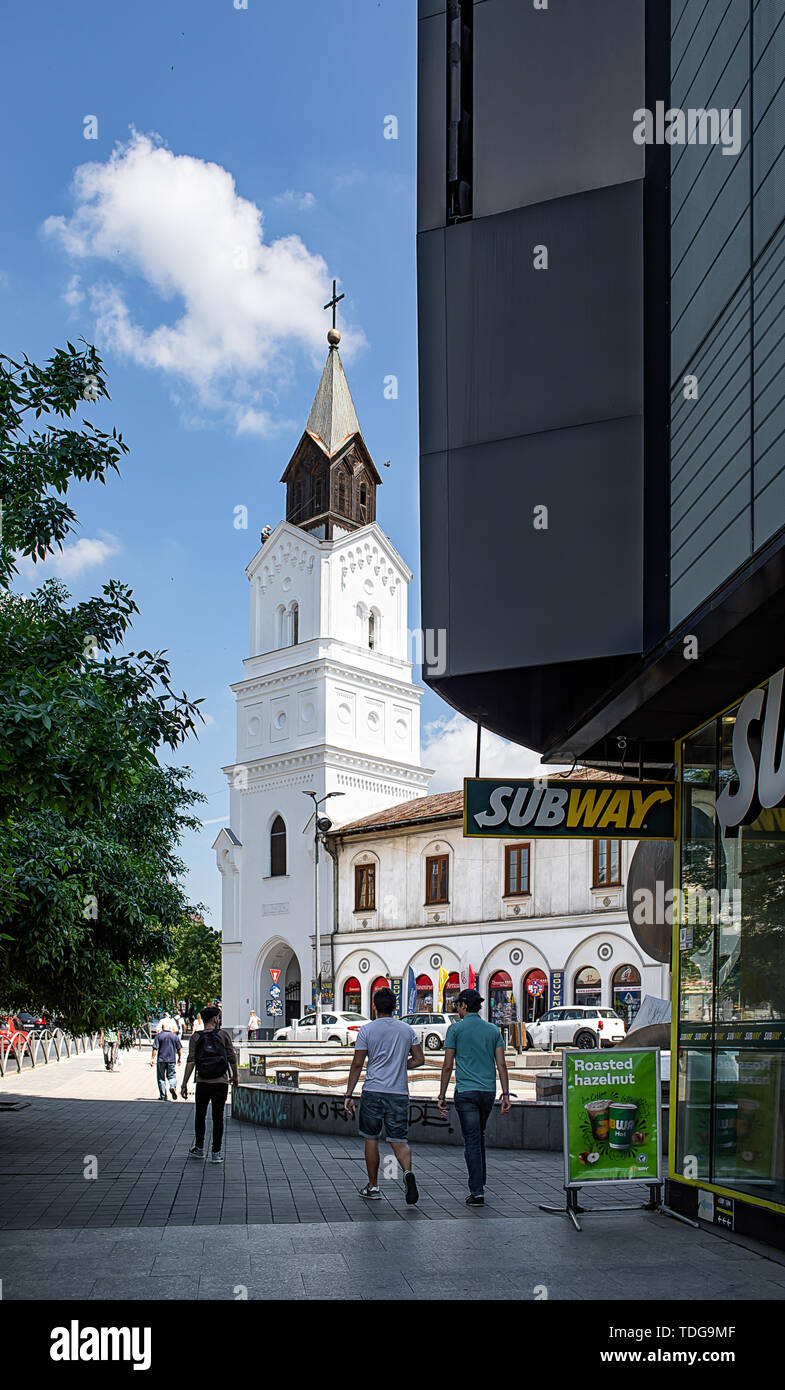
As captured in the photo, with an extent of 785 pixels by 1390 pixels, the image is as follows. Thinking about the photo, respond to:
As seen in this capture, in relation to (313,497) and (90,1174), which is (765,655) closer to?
(90,1174)

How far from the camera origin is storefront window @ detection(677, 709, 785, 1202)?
890cm

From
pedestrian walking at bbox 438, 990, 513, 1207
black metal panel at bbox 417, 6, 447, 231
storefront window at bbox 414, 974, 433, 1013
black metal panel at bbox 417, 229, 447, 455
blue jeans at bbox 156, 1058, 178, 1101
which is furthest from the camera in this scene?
storefront window at bbox 414, 974, 433, 1013

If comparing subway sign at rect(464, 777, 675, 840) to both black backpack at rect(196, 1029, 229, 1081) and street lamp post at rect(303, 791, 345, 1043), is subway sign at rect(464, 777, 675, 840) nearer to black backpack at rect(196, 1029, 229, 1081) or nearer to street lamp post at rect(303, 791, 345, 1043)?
black backpack at rect(196, 1029, 229, 1081)

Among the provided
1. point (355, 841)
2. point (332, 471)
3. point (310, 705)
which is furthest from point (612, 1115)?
point (332, 471)

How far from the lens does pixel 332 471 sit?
246ft

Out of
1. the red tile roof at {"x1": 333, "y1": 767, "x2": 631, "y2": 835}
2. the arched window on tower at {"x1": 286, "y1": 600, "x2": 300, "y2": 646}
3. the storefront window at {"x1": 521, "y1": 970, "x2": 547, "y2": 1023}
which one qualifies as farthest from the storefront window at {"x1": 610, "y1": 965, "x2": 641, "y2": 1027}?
the arched window on tower at {"x1": 286, "y1": 600, "x2": 300, "y2": 646}

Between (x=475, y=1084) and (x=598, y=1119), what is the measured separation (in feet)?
3.65

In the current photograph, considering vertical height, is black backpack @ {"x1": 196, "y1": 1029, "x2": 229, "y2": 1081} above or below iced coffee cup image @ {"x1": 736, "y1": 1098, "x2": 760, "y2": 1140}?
below

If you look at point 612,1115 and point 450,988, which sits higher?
point 612,1115

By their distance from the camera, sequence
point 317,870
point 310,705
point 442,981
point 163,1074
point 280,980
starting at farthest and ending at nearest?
point 310,705, point 280,980, point 317,870, point 442,981, point 163,1074

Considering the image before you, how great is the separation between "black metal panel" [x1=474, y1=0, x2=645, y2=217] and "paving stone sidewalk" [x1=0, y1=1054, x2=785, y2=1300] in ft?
25.7

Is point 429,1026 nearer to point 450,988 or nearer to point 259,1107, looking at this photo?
point 450,988
